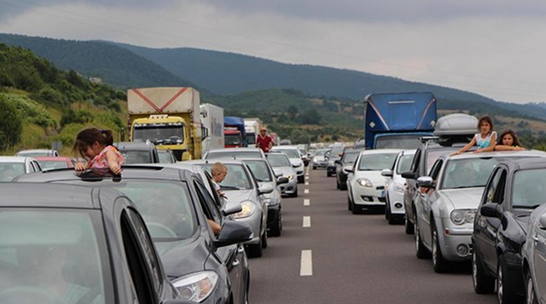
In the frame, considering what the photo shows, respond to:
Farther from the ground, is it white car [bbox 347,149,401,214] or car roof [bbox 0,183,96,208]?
car roof [bbox 0,183,96,208]

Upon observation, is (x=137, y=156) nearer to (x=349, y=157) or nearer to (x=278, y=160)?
(x=278, y=160)

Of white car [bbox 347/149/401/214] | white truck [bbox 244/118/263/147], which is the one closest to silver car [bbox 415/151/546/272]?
white car [bbox 347/149/401/214]

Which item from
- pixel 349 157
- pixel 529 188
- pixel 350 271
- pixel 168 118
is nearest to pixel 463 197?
pixel 350 271

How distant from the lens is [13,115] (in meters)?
53.1

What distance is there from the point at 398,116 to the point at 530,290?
24.3 metres

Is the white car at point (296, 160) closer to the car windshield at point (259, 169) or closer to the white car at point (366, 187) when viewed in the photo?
the white car at point (366, 187)

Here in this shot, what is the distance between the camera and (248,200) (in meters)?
16.2

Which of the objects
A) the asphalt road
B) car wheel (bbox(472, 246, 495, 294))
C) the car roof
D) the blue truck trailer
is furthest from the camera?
the blue truck trailer

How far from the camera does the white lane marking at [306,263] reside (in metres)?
14.0

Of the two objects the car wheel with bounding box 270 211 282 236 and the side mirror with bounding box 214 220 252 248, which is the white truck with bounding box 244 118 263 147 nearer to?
the car wheel with bounding box 270 211 282 236

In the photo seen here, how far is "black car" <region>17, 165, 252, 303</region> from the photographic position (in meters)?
7.21

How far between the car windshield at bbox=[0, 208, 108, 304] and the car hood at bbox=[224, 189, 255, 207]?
11.4 meters

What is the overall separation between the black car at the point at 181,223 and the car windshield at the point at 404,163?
42.9 ft

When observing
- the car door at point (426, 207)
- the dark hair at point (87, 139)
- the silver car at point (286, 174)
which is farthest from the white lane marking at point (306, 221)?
the dark hair at point (87, 139)
